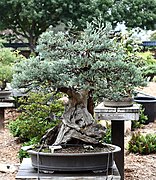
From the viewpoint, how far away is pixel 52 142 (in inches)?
130

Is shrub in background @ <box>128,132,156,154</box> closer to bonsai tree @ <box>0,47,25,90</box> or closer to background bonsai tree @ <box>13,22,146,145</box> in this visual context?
background bonsai tree @ <box>13,22,146,145</box>

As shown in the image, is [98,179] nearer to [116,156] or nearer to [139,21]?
[116,156]

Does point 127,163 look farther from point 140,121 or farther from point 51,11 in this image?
point 51,11

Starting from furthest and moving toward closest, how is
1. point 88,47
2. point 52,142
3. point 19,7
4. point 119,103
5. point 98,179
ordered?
point 19,7
point 119,103
point 52,142
point 88,47
point 98,179

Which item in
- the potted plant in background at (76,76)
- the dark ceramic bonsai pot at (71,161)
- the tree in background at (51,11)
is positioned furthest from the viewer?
the tree in background at (51,11)

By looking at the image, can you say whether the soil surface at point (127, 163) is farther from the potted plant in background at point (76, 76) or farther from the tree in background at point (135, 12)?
Answer: the tree in background at point (135, 12)

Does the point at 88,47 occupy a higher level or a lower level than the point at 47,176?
higher

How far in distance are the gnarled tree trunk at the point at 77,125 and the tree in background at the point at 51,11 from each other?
19.1 m

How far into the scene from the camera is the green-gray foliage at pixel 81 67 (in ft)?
10.2

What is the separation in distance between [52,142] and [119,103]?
3.31ft

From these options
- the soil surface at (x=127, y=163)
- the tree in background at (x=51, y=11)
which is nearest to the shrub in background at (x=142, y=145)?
the soil surface at (x=127, y=163)

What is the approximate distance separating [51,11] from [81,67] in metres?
20.6

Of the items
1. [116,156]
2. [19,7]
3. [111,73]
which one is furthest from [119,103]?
[19,7]

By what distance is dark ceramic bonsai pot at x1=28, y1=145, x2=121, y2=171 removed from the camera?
2936 mm
